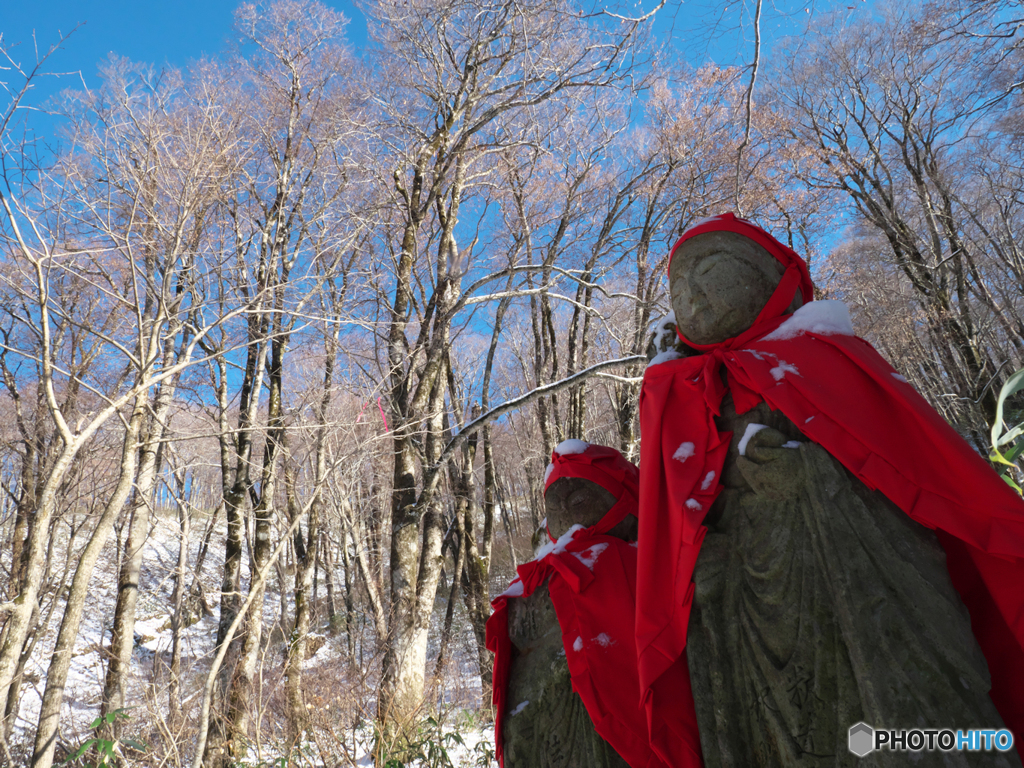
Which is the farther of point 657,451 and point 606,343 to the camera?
point 606,343

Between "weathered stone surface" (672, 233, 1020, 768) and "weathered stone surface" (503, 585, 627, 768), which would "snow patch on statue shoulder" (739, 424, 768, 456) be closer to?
"weathered stone surface" (672, 233, 1020, 768)

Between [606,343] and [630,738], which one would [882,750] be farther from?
[606,343]

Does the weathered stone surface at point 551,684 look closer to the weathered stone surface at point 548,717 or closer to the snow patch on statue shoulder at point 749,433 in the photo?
the weathered stone surface at point 548,717

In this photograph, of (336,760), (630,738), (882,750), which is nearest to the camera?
(882,750)

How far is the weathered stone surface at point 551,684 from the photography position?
5.99 feet

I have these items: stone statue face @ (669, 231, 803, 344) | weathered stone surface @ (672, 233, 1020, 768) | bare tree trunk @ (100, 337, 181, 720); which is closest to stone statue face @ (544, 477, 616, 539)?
weathered stone surface @ (672, 233, 1020, 768)

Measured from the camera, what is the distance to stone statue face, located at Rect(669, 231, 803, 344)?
5.69ft

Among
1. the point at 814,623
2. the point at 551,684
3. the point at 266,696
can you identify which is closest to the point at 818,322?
the point at 814,623

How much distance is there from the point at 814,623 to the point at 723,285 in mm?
991

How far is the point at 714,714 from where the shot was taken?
4.62 feet

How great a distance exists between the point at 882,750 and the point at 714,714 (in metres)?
0.38

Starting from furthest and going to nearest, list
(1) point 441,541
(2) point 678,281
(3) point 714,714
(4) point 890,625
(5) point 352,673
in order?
(1) point 441,541 → (5) point 352,673 → (2) point 678,281 → (3) point 714,714 → (4) point 890,625

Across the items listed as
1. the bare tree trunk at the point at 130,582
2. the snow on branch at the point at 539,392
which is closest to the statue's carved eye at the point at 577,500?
the snow on branch at the point at 539,392

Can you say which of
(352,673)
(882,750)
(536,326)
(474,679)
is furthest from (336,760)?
(474,679)
